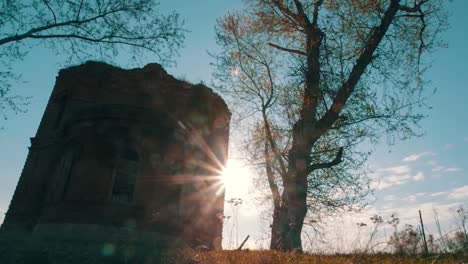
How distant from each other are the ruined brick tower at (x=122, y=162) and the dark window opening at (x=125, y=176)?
0.14ft

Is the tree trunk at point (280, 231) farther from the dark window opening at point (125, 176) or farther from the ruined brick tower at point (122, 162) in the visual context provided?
the dark window opening at point (125, 176)

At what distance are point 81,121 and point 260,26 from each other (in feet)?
29.2

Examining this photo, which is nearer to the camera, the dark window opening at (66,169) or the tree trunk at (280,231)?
the tree trunk at (280,231)

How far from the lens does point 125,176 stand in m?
15.0

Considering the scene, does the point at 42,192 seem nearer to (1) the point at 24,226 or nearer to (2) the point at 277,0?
(1) the point at 24,226

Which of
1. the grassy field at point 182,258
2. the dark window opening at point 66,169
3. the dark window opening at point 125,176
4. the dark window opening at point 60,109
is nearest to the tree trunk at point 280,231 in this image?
the grassy field at point 182,258

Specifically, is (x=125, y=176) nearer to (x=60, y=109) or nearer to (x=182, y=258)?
(x=60, y=109)

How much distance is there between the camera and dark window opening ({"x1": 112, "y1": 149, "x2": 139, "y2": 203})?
1466 centimetres

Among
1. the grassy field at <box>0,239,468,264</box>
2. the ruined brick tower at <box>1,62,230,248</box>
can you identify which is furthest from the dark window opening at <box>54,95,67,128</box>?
the grassy field at <box>0,239,468,264</box>

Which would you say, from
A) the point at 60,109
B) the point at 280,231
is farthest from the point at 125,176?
the point at 280,231

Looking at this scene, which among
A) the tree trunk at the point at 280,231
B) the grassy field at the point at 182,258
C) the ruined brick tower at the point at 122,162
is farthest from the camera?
the ruined brick tower at the point at 122,162

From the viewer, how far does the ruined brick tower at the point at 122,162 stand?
13.9 metres

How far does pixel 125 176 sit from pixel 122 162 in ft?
2.10

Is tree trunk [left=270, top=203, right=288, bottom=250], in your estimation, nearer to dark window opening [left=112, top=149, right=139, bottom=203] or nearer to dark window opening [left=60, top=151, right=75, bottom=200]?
dark window opening [left=112, top=149, right=139, bottom=203]
